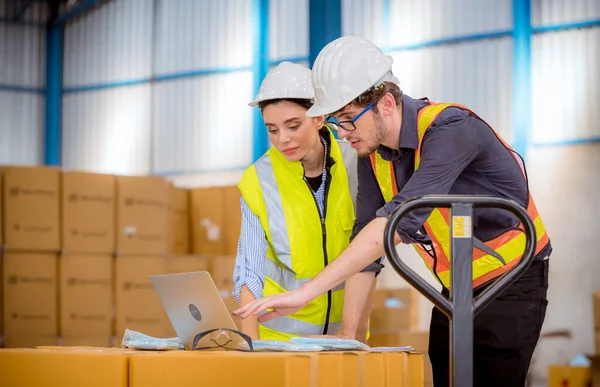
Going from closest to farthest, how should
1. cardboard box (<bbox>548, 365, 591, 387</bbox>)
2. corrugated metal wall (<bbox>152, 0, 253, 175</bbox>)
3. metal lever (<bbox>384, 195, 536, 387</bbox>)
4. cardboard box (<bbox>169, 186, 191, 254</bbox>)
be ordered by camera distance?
metal lever (<bbox>384, 195, 536, 387</bbox>) → cardboard box (<bbox>548, 365, 591, 387</bbox>) → cardboard box (<bbox>169, 186, 191, 254</bbox>) → corrugated metal wall (<bbox>152, 0, 253, 175</bbox>)

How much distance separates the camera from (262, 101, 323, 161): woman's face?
289 centimetres

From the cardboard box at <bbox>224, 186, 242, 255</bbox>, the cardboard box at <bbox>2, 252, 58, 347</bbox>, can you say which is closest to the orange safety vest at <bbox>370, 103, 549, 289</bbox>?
the cardboard box at <bbox>2, 252, 58, 347</bbox>

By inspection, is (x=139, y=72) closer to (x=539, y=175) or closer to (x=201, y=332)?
(x=539, y=175)

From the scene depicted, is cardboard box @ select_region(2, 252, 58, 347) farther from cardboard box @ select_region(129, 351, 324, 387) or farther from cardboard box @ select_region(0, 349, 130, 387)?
cardboard box @ select_region(129, 351, 324, 387)

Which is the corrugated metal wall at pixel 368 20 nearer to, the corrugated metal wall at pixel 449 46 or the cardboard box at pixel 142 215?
the corrugated metal wall at pixel 449 46

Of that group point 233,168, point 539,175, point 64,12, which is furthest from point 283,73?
point 64,12

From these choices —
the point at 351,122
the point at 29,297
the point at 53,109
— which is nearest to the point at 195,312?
the point at 351,122

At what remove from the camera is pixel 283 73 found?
9.50 feet

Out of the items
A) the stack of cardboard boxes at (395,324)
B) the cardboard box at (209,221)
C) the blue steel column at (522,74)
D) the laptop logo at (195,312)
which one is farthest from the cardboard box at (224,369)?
the blue steel column at (522,74)

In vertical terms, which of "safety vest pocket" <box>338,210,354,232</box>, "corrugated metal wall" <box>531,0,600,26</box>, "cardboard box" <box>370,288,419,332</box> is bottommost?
"cardboard box" <box>370,288,419,332</box>

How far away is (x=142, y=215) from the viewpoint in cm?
698

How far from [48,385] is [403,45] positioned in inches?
389

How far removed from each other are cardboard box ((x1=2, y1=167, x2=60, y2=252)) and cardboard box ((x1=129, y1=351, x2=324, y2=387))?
188 inches

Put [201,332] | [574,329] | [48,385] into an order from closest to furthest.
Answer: [48,385], [201,332], [574,329]
